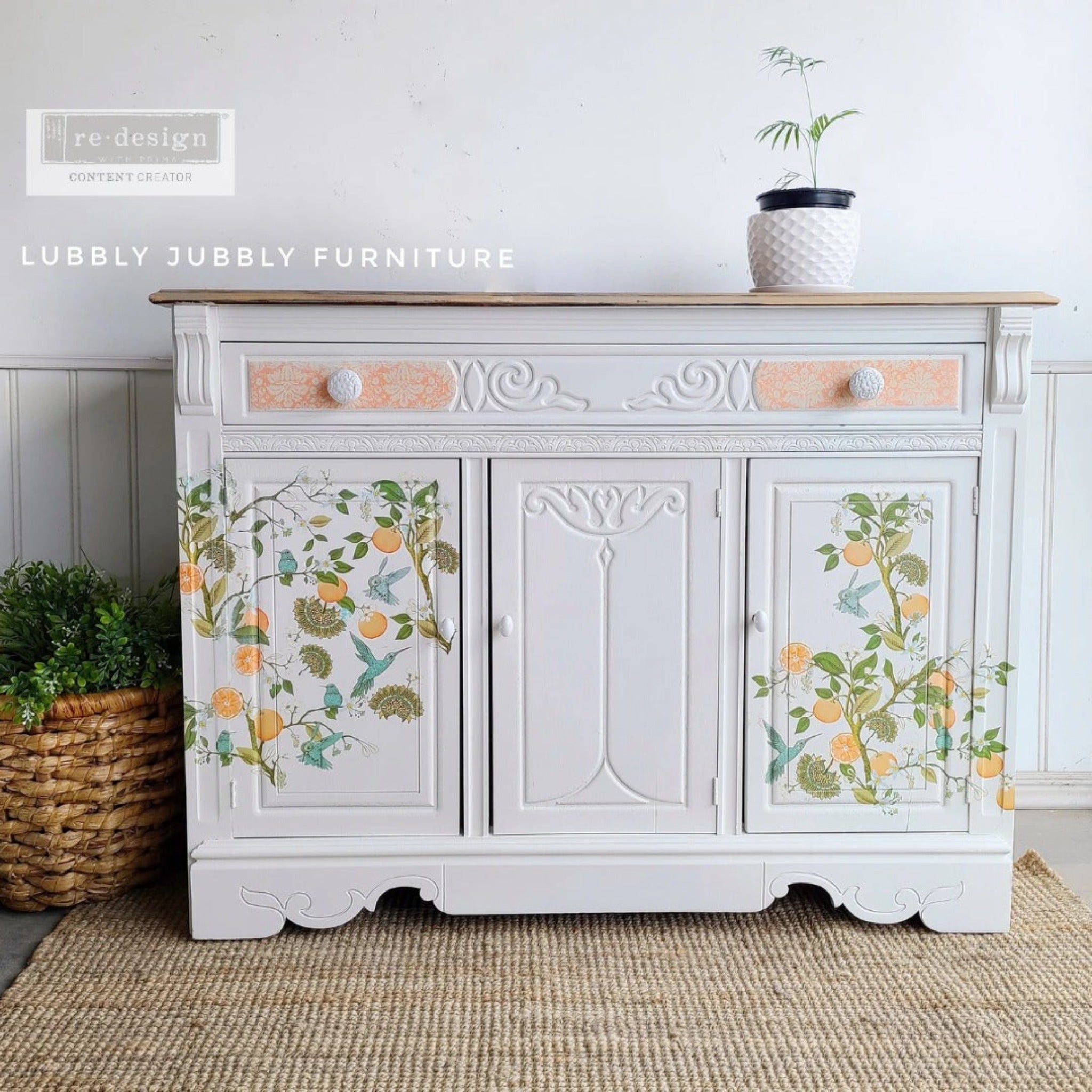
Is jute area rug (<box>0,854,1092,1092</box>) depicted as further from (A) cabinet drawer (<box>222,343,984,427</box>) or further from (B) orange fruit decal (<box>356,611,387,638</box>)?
(A) cabinet drawer (<box>222,343,984,427</box>)

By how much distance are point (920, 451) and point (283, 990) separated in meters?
1.32

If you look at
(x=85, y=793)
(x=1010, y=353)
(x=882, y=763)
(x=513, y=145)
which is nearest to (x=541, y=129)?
(x=513, y=145)

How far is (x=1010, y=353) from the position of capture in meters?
1.66

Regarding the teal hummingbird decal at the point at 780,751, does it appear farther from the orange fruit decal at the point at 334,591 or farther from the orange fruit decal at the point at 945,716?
the orange fruit decal at the point at 334,591

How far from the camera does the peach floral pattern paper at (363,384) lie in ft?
5.38

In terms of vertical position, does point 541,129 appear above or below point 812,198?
above

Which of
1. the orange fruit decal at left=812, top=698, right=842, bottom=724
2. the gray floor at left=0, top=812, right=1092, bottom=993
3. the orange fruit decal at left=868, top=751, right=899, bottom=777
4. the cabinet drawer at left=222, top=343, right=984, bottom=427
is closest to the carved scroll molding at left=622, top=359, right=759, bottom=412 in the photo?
the cabinet drawer at left=222, top=343, right=984, bottom=427

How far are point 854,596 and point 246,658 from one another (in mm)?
1007

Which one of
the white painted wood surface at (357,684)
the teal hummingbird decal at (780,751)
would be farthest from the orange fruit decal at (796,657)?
the white painted wood surface at (357,684)

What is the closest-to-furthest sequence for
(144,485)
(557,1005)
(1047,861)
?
(557,1005) < (1047,861) < (144,485)

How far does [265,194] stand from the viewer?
212cm

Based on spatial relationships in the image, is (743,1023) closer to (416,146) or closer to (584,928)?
(584,928)

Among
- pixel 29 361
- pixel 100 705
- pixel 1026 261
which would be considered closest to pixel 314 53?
pixel 29 361

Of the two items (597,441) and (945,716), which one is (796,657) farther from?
(597,441)
